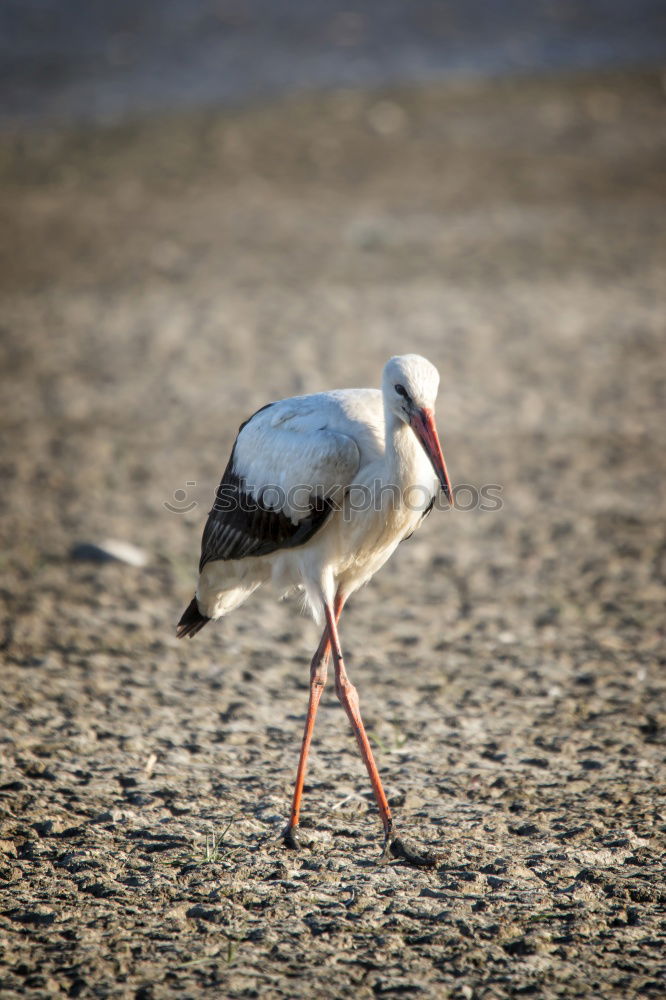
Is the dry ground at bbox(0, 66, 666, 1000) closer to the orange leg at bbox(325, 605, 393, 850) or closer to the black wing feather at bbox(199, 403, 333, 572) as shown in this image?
the orange leg at bbox(325, 605, 393, 850)

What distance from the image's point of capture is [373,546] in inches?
201

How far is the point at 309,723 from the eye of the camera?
199 inches

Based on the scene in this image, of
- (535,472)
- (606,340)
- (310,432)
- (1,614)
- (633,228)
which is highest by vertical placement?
(633,228)

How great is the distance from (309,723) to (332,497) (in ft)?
3.35

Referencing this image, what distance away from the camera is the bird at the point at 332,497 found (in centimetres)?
471

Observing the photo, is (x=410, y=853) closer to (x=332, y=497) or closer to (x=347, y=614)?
(x=332, y=497)

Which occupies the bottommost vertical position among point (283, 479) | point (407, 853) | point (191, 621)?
point (407, 853)

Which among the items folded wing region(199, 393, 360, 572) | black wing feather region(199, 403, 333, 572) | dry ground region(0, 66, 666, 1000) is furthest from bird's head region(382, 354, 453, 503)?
dry ground region(0, 66, 666, 1000)

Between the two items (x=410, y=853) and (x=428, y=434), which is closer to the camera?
(x=410, y=853)

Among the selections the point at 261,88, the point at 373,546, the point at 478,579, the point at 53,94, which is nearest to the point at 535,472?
the point at 478,579

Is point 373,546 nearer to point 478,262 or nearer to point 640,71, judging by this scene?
point 478,262

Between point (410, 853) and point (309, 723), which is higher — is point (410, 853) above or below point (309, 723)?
below

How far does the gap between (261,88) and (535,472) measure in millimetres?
14261

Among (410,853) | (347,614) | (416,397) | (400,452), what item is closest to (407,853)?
(410,853)
